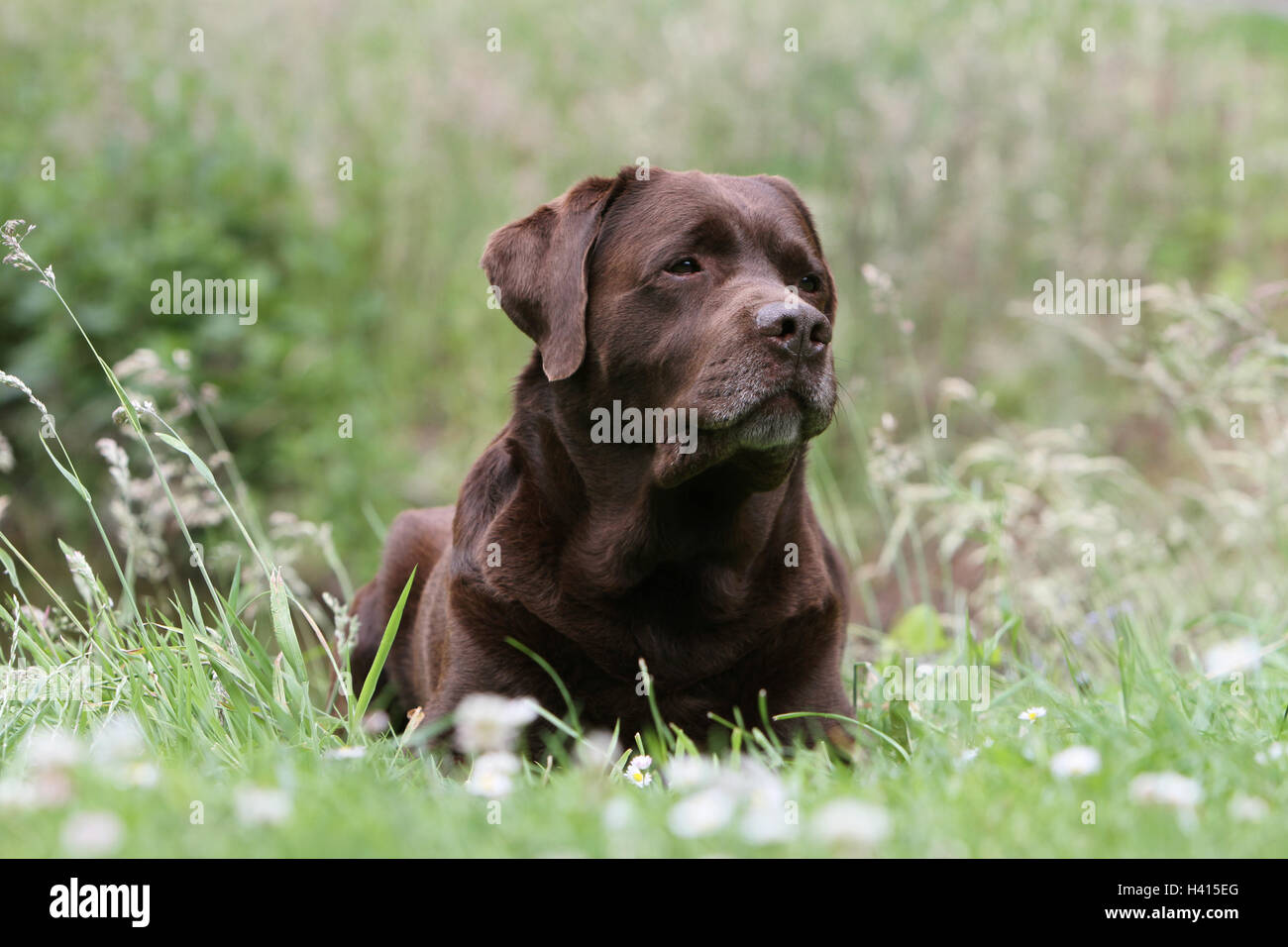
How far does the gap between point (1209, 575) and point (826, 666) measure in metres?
2.62

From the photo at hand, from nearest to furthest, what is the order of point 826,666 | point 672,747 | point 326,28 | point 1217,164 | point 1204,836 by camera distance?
point 1204,836 < point 672,747 < point 826,666 < point 1217,164 < point 326,28

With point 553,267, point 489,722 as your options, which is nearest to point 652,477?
point 553,267

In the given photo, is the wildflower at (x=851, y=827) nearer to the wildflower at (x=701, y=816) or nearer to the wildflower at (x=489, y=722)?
the wildflower at (x=701, y=816)

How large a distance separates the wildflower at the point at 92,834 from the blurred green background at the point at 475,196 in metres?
4.53

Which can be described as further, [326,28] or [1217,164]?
[326,28]

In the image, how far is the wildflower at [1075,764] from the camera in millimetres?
1999

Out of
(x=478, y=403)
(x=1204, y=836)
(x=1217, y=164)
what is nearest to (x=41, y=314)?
(x=478, y=403)

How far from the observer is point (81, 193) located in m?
6.24

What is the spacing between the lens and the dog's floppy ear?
115 inches

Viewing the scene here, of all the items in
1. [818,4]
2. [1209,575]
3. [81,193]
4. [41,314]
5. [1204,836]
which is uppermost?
[818,4]

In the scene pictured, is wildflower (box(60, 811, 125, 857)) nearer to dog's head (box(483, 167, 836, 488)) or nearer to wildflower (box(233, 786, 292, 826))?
wildflower (box(233, 786, 292, 826))

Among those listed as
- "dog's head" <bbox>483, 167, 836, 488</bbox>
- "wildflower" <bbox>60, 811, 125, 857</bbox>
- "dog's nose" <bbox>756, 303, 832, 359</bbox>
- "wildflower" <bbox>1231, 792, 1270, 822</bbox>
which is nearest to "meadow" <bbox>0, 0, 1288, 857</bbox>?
"wildflower" <bbox>1231, 792, 1270, 822</bbox>

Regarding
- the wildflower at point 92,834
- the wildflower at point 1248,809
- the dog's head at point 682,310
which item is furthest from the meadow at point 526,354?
the dog's head at point 682,310

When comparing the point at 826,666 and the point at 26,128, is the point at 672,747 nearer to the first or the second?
the point at 826,666
